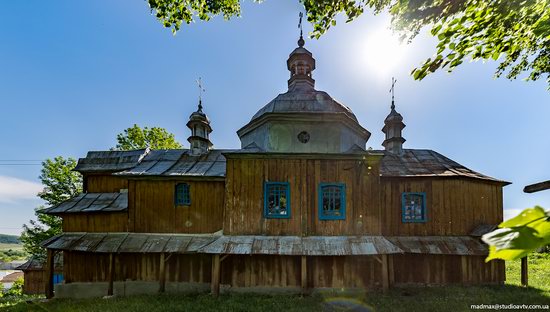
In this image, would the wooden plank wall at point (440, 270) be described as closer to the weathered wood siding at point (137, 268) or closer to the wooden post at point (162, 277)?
the weathered wood siding at point (137, 268)

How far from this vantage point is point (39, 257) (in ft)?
85.5

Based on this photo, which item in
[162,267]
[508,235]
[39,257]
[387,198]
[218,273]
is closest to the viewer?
[508,235]

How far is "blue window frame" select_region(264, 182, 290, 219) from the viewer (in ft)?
41.5

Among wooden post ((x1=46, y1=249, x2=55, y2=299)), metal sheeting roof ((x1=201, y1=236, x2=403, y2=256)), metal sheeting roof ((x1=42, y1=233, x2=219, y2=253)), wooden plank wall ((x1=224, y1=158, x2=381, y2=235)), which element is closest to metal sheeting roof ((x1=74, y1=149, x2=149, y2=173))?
metal sheeting roof ((x1=42, y1=233, x2=219, y2=253))

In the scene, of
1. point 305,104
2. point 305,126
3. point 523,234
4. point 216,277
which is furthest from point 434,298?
point 523,234

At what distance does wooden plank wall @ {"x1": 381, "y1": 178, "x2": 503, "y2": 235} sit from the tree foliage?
1486cm

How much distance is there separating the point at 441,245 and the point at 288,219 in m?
7.76

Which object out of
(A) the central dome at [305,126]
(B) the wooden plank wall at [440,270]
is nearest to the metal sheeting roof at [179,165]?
(A) the central dome at [305,126]

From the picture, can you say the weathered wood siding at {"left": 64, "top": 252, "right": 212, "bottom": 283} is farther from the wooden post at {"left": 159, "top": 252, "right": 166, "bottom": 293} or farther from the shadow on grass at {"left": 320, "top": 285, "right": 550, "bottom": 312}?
the shadow on grass at {"left": 320, "top": 285, "right": 550, "bottom": 312}

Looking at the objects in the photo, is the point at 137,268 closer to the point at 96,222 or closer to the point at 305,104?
the point at 96,222

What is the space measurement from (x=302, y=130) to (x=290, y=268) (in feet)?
22.0

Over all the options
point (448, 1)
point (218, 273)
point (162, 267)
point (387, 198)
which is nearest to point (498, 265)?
point (387, 198)

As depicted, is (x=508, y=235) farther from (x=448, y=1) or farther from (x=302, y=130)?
(x=302, y=130)

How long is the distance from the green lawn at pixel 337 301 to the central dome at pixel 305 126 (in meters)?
6.76
